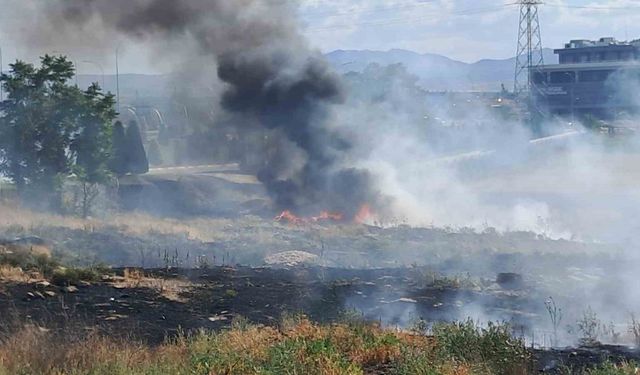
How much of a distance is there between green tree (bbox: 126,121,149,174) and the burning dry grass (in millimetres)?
37675

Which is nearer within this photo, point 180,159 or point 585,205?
point 585,205

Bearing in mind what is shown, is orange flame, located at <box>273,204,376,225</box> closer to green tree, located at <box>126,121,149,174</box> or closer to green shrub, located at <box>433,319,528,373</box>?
green tree, located at <box>126,121,149,174</box>

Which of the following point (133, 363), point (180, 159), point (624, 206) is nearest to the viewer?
point (133, 363)

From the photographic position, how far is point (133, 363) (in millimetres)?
9141

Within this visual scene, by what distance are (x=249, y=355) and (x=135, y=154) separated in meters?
41.3

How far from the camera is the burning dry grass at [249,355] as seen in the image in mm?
8805

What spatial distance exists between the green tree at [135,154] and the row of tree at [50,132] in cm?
1527

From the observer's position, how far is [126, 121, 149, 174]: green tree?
48781 mm

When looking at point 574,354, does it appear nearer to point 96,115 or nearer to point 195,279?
point 195,279

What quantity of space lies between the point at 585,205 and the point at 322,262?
1992 cm

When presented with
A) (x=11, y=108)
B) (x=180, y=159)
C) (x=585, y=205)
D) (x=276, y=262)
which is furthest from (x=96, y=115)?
(x=180, y=159)

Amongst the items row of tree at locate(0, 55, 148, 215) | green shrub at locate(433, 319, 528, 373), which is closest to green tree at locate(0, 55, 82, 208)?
row of tree at locate(0, 55, 148, 215)

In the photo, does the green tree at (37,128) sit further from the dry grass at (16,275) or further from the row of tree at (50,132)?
the dry grass at (16,275)

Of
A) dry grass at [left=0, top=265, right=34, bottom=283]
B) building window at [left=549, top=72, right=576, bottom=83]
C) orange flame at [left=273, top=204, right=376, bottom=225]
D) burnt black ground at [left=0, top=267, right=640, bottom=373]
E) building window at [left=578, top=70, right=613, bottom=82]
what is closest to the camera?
burnt black ground at [left=0, top=267, right=640, bottom=373]
